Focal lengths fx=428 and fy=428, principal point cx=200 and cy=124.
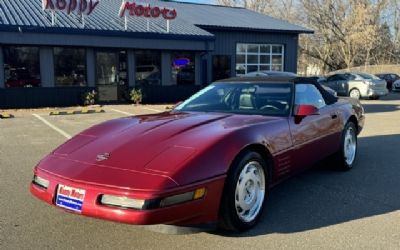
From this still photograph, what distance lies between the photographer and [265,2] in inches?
2090

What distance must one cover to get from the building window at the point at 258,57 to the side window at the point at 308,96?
58.2ft

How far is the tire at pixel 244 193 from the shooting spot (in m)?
3.75

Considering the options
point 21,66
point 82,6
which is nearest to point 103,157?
point 21,66

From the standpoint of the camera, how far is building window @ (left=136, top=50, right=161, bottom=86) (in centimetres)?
1898

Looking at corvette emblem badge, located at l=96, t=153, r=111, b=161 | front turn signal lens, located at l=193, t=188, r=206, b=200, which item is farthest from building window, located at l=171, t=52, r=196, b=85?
front turn signal lens, located at l=193, t=188, r=206, b=200

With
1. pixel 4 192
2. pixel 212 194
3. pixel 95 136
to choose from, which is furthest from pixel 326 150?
pixel 4 192

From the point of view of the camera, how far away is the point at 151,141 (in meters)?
3.91

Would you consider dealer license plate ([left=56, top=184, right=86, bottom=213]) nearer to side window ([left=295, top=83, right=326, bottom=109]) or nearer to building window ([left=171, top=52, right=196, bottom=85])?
side window ([left=295, top=83, right=326, bottom=109])

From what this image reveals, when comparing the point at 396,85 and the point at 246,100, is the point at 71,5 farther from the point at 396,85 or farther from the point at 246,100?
the point at 396,85

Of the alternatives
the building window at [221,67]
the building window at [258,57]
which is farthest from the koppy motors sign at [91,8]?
the building window at [258,57]

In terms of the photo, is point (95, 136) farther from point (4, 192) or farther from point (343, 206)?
point (343, 206)

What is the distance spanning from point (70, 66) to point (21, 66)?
1868 millimetres

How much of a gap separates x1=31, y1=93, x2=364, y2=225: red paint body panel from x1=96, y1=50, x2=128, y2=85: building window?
13.8m

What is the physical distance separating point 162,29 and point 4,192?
15.1m
